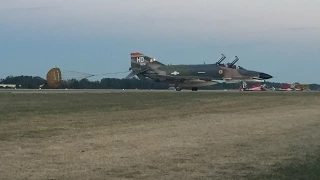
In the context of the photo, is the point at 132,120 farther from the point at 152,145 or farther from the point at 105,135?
the point at 152,145

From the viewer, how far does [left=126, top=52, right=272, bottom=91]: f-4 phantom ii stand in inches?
2778

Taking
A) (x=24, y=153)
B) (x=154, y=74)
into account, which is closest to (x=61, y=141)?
(x=24, y=153)

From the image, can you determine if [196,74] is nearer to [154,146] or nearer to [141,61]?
[141,61]

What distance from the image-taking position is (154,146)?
1519 centimetres

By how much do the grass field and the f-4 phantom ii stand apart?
45.2 m

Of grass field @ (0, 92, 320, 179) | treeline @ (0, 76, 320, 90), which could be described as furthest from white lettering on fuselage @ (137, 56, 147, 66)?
grass field @ (0, 92, 320, 179)

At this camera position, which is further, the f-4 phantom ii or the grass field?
the f-4 phantom ii

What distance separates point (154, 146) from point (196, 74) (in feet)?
185

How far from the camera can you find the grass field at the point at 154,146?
454 inches

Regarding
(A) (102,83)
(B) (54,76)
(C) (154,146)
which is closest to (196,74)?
(B) (54,76)

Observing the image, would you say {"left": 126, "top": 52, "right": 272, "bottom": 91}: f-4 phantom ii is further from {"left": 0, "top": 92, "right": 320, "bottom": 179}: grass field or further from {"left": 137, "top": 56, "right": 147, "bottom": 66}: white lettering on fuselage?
{"left": 0, "top": 92, "right": 320, "bottom": 179}: grass field

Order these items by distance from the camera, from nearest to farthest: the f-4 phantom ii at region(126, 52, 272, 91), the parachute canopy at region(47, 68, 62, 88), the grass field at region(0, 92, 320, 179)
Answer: the grass field at region(0, 92, 320, 179)
the parachute canopy at region(47, 68, 62, 88)
the f-4 phantom ii at region(126, 52, 272, 91)

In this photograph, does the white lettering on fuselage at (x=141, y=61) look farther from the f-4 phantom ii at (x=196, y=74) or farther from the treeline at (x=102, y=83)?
the treeline at (x=102, y=83)

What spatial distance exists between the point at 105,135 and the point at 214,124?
5.38 meters
